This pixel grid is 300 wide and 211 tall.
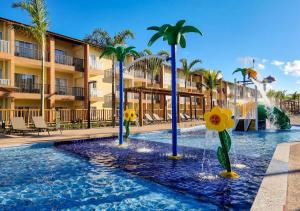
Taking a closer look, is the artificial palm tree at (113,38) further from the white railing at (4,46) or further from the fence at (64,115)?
the white railing at (4,46)

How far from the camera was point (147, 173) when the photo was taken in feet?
23.0

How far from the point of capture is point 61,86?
28.7 metres

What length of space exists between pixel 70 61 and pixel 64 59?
80cm

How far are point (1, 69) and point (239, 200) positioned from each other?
2390 centimetres

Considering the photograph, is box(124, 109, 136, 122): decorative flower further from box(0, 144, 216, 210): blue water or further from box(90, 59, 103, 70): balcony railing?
box(90, 59, 103, 70): balcony railing

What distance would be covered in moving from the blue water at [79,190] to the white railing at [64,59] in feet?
67.1

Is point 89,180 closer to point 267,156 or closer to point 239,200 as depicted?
point 239,200

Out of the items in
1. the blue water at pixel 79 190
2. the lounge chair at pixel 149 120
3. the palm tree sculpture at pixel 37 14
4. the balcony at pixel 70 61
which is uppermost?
the palm tree sculpture at pixel 37 14

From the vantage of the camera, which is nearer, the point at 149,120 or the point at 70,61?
the point at 149,120

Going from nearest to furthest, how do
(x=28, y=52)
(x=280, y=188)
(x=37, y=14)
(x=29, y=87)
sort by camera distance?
(x=280, y=188), (x=37, y=14), (x=28, y=52), (x=29, y=87)

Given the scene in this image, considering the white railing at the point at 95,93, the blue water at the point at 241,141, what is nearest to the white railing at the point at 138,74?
the white railing at the point at 95,93

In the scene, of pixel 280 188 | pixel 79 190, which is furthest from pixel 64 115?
pixel 280 188

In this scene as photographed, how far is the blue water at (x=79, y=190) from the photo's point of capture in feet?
16.1

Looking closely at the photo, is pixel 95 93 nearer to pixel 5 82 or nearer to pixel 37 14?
pixel 5 82
